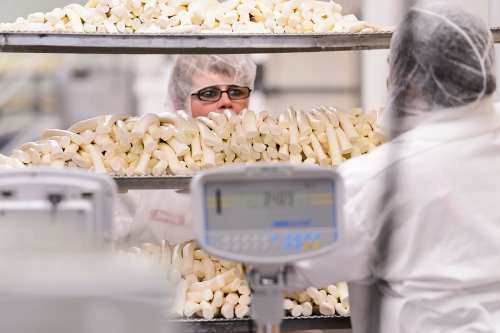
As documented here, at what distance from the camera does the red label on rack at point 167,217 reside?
309 cm

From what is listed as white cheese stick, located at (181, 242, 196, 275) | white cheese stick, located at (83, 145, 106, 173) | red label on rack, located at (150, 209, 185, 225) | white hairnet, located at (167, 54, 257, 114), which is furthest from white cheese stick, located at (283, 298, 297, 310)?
white hairnet, located at (167, 54, 257, 114)

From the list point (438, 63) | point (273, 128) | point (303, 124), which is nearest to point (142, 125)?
point (273, 128)

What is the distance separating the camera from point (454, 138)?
6.46 feet

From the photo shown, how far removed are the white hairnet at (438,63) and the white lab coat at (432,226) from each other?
0.04m

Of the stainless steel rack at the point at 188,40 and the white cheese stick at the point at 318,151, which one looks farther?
the white cheese stick at the point at 318,151

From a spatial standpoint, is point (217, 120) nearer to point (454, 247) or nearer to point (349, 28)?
point (349, 28)

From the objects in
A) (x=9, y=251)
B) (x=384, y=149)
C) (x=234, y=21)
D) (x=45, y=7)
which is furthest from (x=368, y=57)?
(x=9, y=251)

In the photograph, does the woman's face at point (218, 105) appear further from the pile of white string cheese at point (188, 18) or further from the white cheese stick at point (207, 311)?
the white cheese stick at point (207, 311)

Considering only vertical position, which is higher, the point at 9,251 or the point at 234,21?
the point at 234,21

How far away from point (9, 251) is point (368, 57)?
185 inches

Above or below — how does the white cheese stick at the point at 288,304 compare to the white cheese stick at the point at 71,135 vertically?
below

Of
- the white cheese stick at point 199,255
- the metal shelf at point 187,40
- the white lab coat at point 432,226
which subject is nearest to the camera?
the white lab coat at point 432,226

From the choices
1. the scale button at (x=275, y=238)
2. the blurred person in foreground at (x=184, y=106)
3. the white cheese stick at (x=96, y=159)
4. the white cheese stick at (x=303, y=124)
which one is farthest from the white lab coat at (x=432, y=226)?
the blurred person in foreground at (x=184, y=106)

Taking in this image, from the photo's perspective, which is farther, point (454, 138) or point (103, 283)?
point (454, 138)
